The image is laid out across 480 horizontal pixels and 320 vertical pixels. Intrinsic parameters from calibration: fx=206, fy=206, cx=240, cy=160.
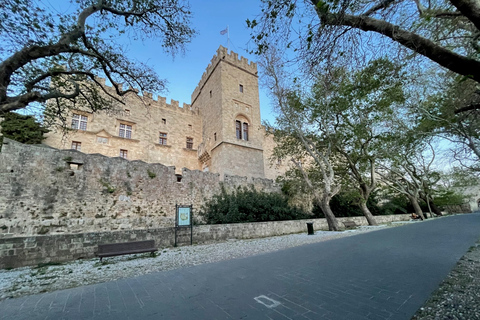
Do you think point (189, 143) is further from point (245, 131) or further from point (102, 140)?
point (102, 140)

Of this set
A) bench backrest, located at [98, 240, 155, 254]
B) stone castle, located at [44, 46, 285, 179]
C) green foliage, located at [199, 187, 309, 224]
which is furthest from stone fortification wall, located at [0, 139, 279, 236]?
stone castle, located at [44, 46, 285, 179]

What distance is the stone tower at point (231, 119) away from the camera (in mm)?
19141

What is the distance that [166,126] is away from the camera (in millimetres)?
21438

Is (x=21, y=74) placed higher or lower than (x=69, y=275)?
higher

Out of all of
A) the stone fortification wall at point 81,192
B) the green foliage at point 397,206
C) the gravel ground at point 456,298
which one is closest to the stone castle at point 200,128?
the stone fortification wall at point 81,192

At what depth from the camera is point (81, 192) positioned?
30.9ft

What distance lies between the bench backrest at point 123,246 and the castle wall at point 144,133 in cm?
1064

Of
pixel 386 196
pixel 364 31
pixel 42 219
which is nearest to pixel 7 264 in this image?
pixel 42 219

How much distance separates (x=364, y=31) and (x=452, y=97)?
7337 millimetres

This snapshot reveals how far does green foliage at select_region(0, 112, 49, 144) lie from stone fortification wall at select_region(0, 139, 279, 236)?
13.6 ft

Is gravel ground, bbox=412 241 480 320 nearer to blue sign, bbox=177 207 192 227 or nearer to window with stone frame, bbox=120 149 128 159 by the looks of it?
blue sign, bbox=177 207 192 227

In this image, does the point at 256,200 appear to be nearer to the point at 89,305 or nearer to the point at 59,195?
the point at 59,195

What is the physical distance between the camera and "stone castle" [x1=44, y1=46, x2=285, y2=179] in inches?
696

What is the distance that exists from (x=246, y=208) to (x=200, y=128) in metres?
13.7
